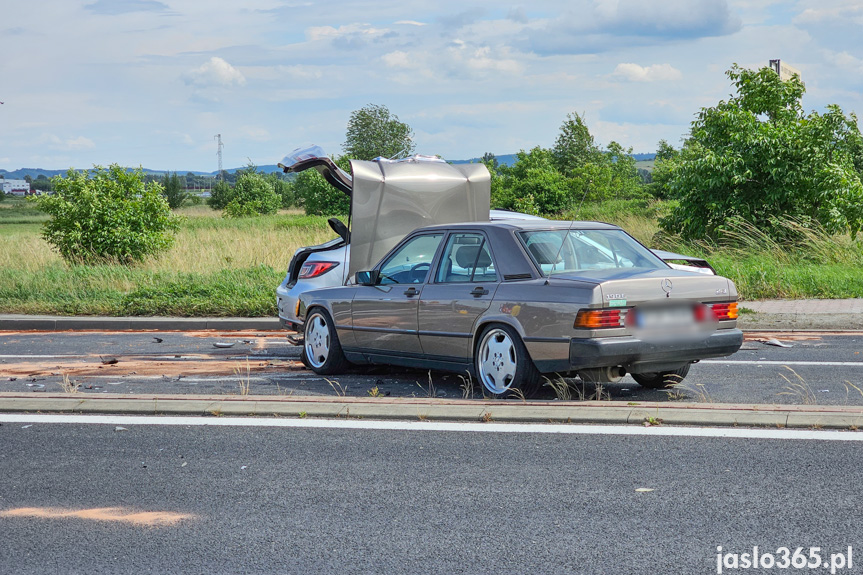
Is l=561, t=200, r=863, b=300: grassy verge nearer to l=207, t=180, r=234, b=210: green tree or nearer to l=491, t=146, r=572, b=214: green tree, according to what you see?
l=491, t=146, r=572, b=214: green tree

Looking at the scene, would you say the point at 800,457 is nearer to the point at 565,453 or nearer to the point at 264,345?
the point at 565,453

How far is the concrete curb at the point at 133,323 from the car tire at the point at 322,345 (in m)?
4.30

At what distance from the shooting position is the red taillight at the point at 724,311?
24.2 ft

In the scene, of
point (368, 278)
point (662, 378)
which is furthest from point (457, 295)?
point (662, 378)

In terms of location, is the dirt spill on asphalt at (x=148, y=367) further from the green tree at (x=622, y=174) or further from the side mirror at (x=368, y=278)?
the green tree at (x=622, y=174)

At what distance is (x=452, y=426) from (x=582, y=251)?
2.05 m

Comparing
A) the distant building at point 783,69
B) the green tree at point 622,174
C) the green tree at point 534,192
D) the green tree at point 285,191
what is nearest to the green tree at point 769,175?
the distant building at point 783,69

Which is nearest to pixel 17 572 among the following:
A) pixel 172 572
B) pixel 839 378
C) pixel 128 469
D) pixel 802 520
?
pixel 172 572

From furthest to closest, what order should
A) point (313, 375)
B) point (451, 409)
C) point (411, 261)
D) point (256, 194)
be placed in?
point (256, 194) → point (313, 375) → point (411, 261) → point (451, 409)

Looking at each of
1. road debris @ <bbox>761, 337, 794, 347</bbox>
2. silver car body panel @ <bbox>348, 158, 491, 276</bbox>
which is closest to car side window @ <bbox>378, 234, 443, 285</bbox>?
silver car body panel @ <bbox>348, 158, 491, 276</bbox>

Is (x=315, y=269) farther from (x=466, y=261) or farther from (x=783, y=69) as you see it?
(x=783, y=69)

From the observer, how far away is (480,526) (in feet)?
14.6

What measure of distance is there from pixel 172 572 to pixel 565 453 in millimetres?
2552

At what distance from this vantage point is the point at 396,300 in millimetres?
8391
